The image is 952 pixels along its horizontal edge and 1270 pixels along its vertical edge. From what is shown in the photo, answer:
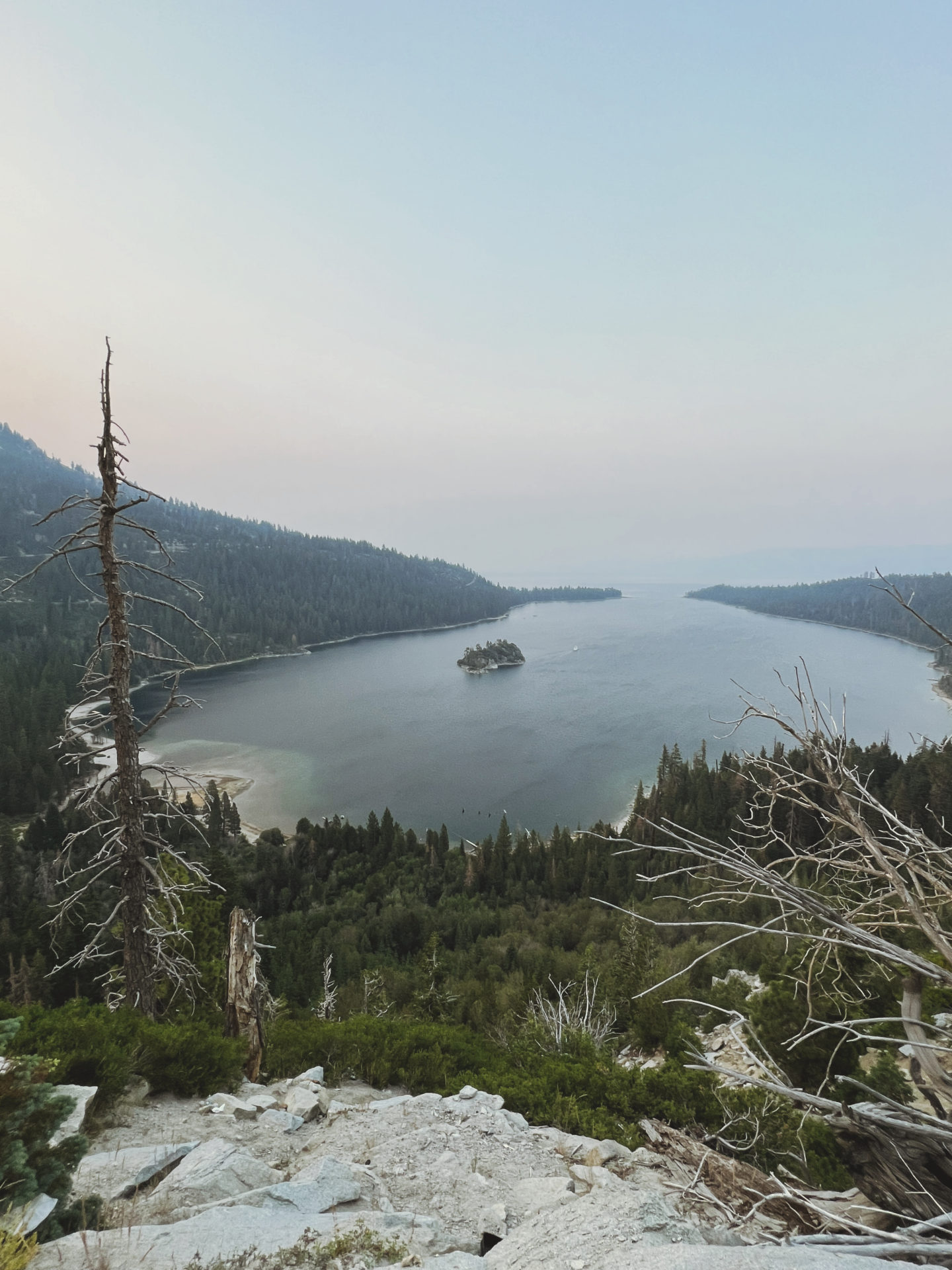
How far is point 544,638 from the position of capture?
17638cm

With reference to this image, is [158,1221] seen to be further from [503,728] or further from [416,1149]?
[503,728]

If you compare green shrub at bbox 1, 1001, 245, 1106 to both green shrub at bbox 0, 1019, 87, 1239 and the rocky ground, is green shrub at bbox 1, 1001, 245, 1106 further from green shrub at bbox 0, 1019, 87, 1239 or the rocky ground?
green shrub at bbox 0, 1019, 87, 1239

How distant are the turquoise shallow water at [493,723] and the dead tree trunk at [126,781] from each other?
83.6 feet

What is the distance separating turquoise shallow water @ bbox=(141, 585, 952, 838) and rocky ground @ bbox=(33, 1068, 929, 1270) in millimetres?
24846

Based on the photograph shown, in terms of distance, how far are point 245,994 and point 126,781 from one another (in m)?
3.52

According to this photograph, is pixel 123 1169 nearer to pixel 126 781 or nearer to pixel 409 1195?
pixel 409 1195

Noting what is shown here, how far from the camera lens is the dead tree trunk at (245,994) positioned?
7.61 m

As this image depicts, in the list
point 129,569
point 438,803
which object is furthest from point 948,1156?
point 438,803

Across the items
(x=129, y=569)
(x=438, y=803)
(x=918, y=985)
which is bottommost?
(x=438, y=803)

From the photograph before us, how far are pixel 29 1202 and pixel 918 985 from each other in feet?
14.7

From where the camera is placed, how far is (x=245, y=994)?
8203 mm

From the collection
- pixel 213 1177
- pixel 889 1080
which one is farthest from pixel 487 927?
pixel 213 1177

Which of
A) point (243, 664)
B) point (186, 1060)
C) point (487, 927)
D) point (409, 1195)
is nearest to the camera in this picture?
point (409, 1195)

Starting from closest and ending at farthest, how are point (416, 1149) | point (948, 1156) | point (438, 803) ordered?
point (948, 1156) → point (416, 1149) → point (438, 803)
